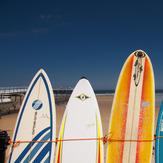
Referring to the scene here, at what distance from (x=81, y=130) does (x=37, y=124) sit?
3.20 feet

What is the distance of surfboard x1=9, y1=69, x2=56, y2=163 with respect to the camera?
3012mm

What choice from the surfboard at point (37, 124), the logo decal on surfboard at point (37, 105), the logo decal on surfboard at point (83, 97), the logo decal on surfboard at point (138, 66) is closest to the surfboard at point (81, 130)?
the logo decal on surfboard at point (83, 97)

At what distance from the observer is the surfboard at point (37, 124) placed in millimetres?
3012

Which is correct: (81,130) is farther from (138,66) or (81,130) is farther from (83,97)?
(138,66)

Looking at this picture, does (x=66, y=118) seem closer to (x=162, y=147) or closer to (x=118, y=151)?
(x=118, y=151)

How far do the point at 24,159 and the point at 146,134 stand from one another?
2.54m

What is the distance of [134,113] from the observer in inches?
119

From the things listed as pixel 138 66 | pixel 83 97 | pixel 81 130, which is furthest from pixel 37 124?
pixel 138 66

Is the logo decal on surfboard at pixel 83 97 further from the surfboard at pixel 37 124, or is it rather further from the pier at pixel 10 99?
the pier at pixel 10 99

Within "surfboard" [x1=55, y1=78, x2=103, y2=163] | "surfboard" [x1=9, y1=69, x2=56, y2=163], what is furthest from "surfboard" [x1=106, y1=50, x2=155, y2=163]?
"surfboard" [x1=9, y1=69, x2=56, y2=163]

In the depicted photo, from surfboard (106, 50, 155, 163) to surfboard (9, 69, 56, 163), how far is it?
1.29 meters

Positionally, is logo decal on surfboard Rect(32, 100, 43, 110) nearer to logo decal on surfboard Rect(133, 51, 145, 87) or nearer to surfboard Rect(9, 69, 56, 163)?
surfboard Rect(9, 69, 56, 163)

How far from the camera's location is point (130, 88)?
312cm

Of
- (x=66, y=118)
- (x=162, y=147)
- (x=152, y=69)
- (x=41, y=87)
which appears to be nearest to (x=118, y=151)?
(x=162, y=147)
